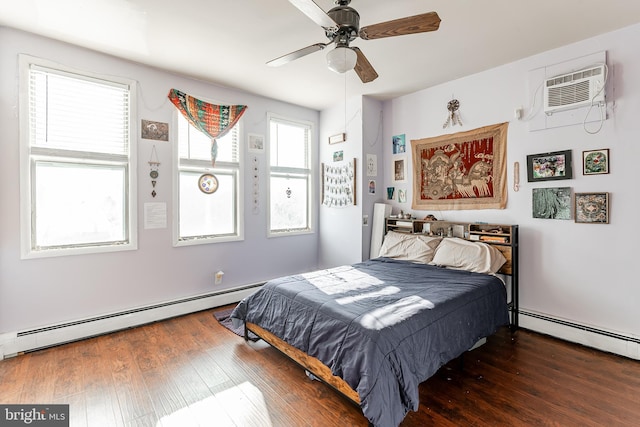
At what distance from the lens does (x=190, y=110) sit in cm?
354

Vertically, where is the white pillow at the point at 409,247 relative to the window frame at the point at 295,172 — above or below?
below

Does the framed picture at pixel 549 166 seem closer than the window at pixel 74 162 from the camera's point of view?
No

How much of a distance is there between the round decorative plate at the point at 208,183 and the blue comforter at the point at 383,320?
1.63 metres

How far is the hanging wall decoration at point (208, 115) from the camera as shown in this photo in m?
3.49

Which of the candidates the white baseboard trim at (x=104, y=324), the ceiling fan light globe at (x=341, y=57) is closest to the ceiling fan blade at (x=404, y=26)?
the ceiling fan light globe at (x=341, y=57)

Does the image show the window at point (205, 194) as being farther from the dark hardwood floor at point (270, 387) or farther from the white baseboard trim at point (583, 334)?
the white baseboard trim at point (583, 334)

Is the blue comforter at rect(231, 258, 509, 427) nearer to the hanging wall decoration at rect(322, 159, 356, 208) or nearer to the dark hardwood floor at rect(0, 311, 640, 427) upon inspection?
the dark hardwood floor at rect(0, 311, 640, 427)

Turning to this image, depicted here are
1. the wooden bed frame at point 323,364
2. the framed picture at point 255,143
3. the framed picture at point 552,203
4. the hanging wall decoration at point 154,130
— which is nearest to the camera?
the wooden bed frame at point 323,364

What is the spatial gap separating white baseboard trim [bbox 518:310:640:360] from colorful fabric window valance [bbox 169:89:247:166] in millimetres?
3922

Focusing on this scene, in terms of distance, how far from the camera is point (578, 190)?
9.22 feet

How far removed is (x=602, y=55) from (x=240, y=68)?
11.1 ft

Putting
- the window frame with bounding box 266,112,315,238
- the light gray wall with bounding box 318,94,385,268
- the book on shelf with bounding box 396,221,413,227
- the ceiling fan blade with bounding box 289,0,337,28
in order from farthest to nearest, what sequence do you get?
the window frame with bounding box 266,112,315,238 < the light gray wall with bounding box 318,94,385,268 < the book on shelf with bounding box 396,221,413,227 < the ceiling fan blade with bounding box 289,0,337,28

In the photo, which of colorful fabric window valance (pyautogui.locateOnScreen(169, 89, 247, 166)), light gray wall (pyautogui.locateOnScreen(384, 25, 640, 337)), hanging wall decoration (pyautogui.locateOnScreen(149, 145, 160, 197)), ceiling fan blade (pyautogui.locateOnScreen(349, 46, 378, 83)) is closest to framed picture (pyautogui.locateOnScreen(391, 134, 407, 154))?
light gray wall (pyautogui.locateOnScreen(384, 25, 640, 337))

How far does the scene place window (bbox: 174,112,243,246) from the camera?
11.8 ft
